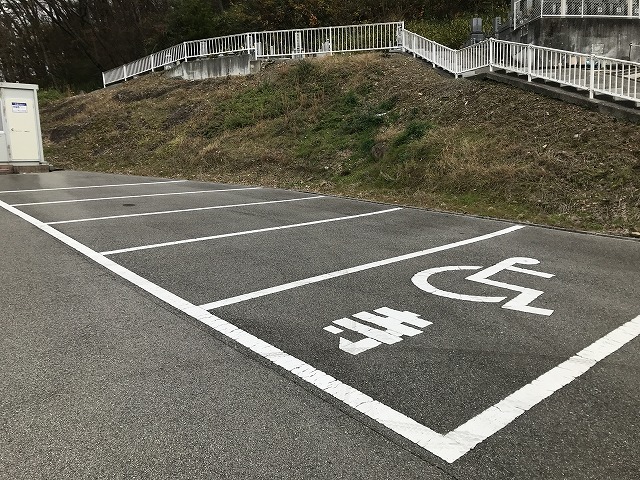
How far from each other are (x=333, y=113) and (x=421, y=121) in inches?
161

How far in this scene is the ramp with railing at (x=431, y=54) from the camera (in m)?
10.1

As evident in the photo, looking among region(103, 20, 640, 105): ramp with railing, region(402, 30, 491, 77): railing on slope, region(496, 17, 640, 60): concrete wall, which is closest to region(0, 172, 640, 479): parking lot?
region(103, 20, 640, 105): ramp with railing

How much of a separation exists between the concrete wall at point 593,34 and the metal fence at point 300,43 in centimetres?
574

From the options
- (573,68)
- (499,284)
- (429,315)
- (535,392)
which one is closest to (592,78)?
(573,68)

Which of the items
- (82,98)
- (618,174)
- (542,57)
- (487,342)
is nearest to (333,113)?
(542,57)

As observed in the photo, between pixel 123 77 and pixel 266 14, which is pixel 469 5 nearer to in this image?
pixel 266 14

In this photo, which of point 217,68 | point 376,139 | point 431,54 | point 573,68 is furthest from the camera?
point 217,68

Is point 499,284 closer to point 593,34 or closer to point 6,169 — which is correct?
point 593,34

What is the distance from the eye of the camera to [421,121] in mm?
13078

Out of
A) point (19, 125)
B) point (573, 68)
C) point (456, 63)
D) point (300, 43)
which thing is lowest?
point (19, 125)

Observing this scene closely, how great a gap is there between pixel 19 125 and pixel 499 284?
1651 centimetres

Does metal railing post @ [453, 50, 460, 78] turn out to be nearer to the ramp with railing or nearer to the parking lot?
the ramp with railing

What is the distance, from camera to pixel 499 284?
5.13 meters

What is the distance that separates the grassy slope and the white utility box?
2209 millimetres
